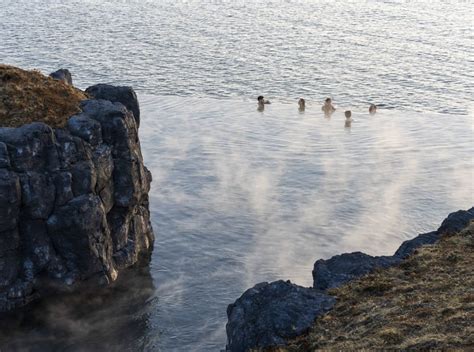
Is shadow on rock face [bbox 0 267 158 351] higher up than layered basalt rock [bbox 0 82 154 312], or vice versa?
layered basalt rock [bbox 0 82 154 312]

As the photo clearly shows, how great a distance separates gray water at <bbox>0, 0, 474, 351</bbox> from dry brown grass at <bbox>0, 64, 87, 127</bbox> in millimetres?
13102

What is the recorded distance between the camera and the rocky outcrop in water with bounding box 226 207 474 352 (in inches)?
1112

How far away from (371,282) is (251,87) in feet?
222

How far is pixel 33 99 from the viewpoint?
43719 millimetres

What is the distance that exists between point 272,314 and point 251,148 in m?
43.1

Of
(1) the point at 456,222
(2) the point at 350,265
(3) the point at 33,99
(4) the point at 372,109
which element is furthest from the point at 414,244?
(4) the point at 372,109

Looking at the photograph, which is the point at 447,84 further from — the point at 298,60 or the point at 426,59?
the point at 298,60

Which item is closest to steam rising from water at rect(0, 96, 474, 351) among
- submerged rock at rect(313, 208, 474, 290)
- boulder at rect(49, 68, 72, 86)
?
submerged rock at rect(313, 208, 474, 290)

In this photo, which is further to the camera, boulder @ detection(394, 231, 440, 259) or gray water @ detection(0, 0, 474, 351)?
gray water @ detection(0, 0, 474, 351)

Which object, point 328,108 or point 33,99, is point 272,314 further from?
point 328,108

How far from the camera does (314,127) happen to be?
79.1 m


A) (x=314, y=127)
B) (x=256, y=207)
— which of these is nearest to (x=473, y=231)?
(x=256, y=207)

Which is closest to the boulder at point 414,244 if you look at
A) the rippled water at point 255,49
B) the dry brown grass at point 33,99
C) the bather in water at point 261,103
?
the dry brown grass at point 33,99

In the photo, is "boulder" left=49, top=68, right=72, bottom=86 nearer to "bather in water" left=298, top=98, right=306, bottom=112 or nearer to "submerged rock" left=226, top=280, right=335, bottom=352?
"submerged rock" left=226, top=280, right=335, bottom=352
